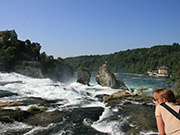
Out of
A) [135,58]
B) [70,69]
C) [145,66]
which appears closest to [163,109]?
[70,69]

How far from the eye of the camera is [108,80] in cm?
4009

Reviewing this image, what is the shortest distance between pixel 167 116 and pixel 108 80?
37821 millimetres

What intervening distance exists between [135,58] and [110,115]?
13233cm

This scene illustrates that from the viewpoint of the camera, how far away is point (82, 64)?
169 m

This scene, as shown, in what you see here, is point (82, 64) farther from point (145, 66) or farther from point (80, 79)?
point (80, 79)

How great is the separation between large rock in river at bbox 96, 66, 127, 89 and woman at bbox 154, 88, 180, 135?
36.8 m

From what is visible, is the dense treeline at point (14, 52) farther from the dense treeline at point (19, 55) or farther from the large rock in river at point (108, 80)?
the large rock in river at point (108, 80)

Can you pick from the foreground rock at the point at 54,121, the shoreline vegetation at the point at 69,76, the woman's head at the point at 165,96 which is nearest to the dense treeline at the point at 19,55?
the shoreline vegetation at the point at 69,76

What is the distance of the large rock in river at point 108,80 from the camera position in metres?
39.5

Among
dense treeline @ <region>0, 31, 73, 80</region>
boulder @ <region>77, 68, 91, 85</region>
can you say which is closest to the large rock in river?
boulder @ <region>77, 68, 91, 85</region>

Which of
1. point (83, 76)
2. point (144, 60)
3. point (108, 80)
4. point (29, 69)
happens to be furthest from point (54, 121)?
point (144, 60)

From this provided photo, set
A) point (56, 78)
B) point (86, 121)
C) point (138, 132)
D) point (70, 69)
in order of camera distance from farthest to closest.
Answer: point (70, 69) < point (56, 78) < point (86, 121) < point (138, 132)

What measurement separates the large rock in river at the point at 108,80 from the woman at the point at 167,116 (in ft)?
121

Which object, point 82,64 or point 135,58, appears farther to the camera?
point 82,64
